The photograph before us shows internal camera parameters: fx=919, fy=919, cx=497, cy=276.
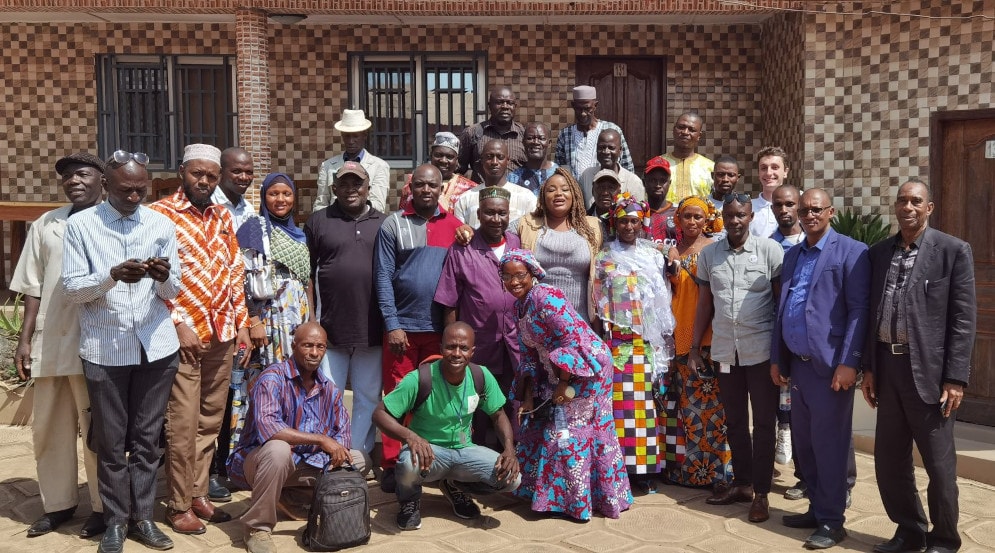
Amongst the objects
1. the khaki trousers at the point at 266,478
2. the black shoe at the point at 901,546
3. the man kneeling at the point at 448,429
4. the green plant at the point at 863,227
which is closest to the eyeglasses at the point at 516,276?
the man kneeling at the point at 448,429

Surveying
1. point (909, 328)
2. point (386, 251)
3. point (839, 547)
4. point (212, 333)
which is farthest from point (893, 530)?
point (212, 333)

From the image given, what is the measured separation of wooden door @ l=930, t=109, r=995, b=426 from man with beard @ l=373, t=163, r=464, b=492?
4530mm

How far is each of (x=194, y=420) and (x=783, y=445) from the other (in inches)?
146

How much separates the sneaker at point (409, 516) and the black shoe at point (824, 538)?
2008 millimetres

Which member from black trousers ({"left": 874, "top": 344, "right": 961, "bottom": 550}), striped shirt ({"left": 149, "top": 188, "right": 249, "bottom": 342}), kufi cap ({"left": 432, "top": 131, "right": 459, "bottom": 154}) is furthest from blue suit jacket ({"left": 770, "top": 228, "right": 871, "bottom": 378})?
striped shirt ({"left": 149, "top": 188, "right": 249, "bottom": 342})

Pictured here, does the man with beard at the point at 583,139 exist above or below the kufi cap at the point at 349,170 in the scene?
above

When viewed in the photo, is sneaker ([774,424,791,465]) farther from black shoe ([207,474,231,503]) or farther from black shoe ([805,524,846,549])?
black shoe ([207,474,231,503])

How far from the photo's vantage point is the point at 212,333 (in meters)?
4.86

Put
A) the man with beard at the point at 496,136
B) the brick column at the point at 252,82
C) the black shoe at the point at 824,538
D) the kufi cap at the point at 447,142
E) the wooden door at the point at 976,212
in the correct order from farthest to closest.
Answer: the brick column at the point at 252,82 → the wooden door at the point at 976,212 → the man with beard at the point at 496,136 → the kufi cap at the point at 447,142 → the black shoe at the point at 824,538

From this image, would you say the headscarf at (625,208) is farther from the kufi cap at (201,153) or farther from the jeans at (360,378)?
the kufi cap at (201,153)

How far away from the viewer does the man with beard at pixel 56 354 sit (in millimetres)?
4641

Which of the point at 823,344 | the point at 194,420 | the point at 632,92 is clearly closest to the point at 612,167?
the point at 823,344

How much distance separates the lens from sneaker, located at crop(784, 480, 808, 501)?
5418 mm

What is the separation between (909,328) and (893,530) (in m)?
1.25
